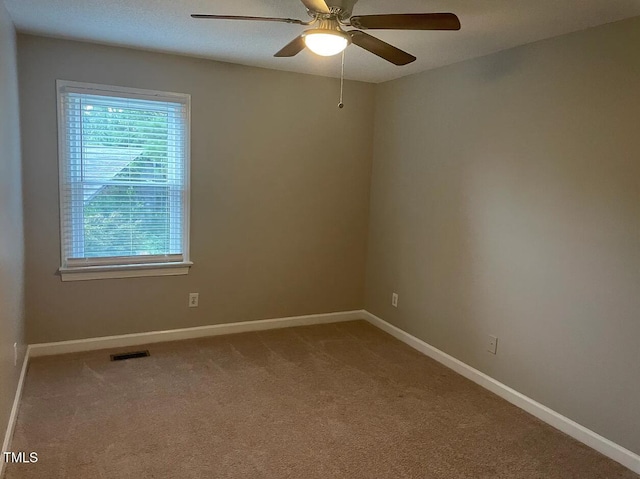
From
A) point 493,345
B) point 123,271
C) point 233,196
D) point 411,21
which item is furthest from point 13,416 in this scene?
point 493,345

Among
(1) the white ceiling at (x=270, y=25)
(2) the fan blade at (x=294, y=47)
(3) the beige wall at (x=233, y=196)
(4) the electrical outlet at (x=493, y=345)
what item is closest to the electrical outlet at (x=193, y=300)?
(3) the beige wall at (x=233, y=196)

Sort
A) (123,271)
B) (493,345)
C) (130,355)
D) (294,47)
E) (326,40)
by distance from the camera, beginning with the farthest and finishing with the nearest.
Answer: (123,271) < (130,355) < (493,345) < (294,47) < (326,40)

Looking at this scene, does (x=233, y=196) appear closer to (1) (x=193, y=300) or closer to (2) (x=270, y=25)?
(1) (x=193, y=300)

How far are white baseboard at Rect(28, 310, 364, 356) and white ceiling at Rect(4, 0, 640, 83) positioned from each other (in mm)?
2175

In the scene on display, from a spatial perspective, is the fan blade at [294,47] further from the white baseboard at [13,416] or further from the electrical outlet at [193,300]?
the white baseboard at [13,416]

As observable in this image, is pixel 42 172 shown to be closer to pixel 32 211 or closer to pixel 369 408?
pixel 32 211

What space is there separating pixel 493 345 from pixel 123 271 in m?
2.77

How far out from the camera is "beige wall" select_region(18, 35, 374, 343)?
3322 millimetres

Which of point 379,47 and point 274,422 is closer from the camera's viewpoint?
point 379,47

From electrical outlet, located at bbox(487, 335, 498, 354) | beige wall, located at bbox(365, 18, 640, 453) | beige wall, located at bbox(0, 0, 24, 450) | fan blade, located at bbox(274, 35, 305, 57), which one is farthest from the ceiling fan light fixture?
electrical outlet, located at bbox(487, 335, 498, 354)

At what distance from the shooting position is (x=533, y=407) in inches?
116

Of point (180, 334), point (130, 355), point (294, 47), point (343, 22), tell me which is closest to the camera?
point (343, 22)

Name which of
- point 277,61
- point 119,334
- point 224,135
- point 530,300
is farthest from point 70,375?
point 530,300

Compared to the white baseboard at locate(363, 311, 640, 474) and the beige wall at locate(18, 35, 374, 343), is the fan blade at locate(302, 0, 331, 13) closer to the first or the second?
the beige wall at locate(18, 35, 374, 343)
